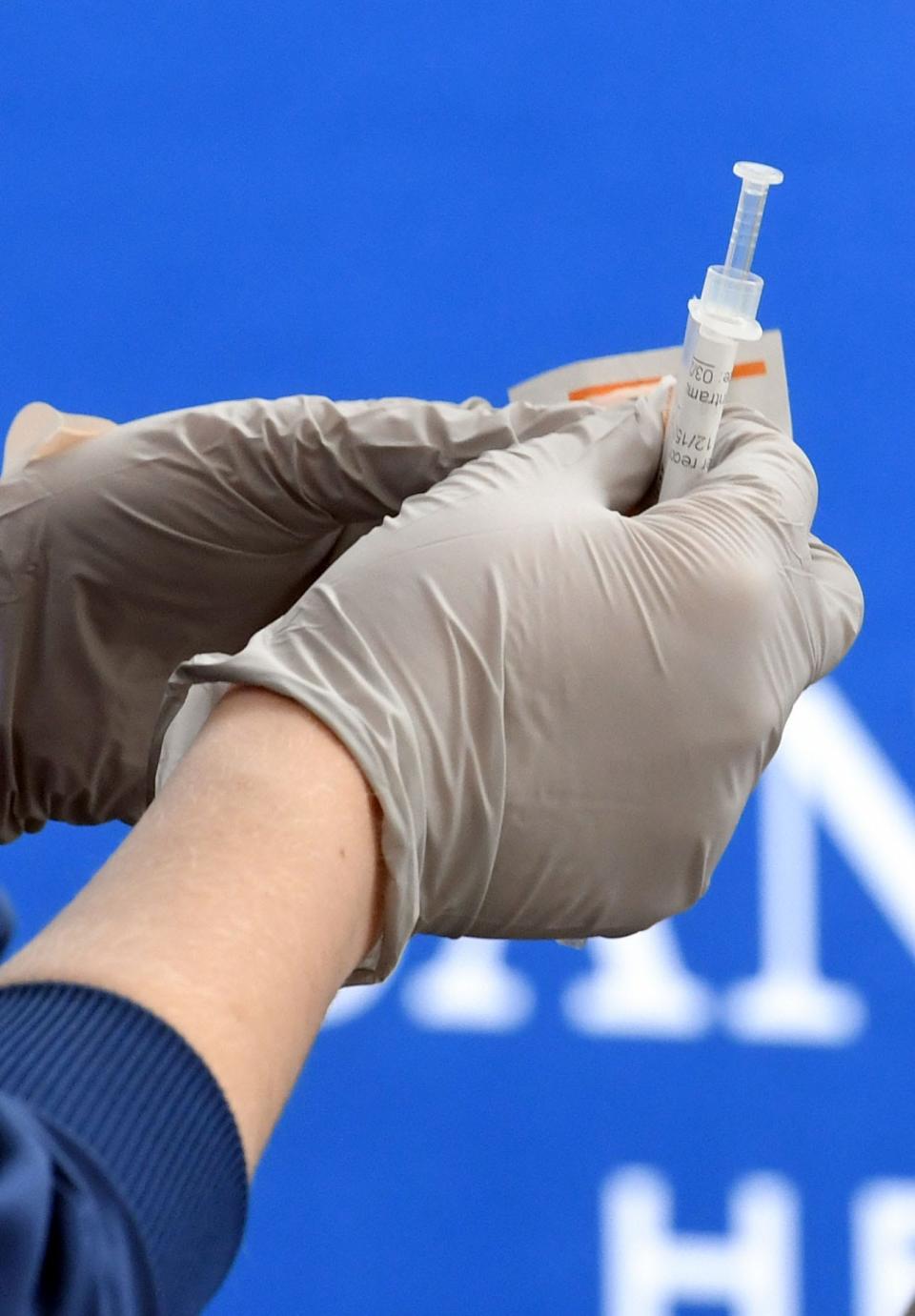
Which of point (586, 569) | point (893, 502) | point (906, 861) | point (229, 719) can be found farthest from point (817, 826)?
point (229, 719)

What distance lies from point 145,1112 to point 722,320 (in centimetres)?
40

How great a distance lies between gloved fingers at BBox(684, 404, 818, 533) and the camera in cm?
64

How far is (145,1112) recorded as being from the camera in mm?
342

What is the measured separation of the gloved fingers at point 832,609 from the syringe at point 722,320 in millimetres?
100

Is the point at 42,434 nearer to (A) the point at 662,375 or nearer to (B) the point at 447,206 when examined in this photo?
(A) the point at 662,375

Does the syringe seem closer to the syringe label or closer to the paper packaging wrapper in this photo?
the syringe label

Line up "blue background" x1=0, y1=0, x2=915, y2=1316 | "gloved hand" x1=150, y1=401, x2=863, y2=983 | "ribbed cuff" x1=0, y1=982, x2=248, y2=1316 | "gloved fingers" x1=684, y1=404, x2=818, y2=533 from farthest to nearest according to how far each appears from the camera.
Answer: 1. "blue background" x1=0, y1=0, x2=915, y2=1316
2. "gloved fingers" x1=684, y1=404, x2=818, y2=533
3. "gloved hand" x1=150, y1=401, x2=863, y2=983
4. "ribbed cuff" x1=0, y1=982, x2=248, y2=1316

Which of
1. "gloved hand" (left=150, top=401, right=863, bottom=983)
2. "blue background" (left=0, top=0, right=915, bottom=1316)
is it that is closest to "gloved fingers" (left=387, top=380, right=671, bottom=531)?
"gloved hand" (left=150, top=401, right=863, bottom=983)

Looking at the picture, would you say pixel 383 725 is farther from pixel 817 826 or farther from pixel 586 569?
pixel 817 826

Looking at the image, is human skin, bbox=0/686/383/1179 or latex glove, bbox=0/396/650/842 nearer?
human skin, bbox=0/686/383/1179

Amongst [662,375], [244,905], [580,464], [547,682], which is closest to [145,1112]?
[244,905]

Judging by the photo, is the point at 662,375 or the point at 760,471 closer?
the point at 760,471

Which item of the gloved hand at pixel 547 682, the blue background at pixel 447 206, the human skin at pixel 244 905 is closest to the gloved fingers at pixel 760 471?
the gloved hand at pixel 547 682

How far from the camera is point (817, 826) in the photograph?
1.19 metres
